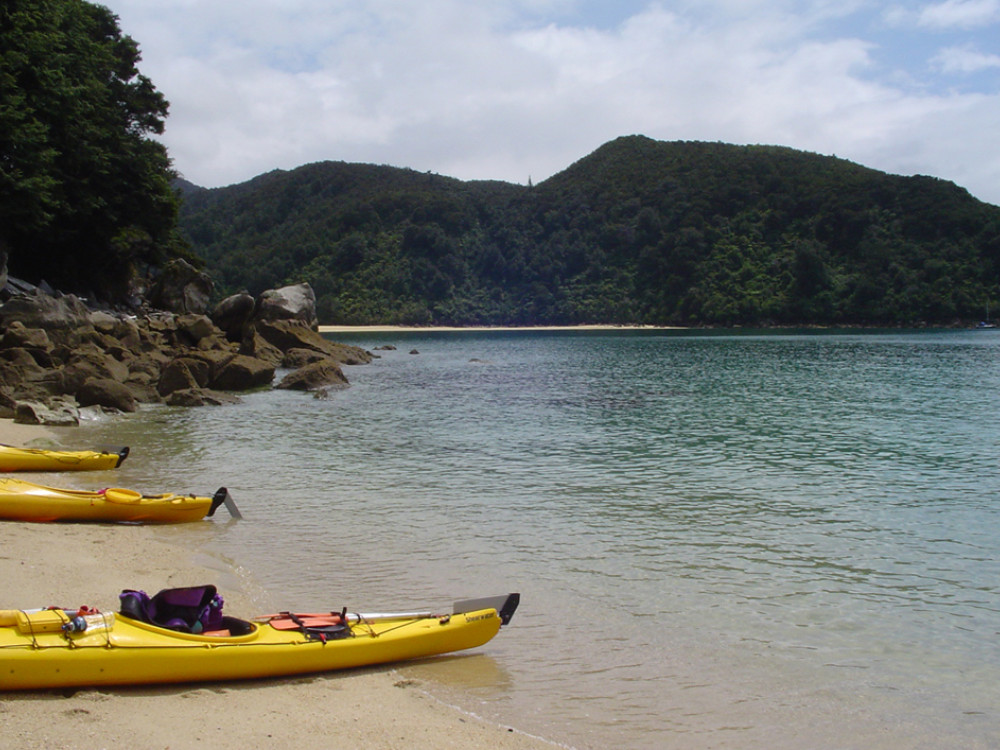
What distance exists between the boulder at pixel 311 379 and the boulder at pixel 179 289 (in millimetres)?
14465

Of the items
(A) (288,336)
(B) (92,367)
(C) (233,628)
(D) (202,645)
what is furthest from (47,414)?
(A) (288,336)

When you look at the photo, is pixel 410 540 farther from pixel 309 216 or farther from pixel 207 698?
pixel 309 216

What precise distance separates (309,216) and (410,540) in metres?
134

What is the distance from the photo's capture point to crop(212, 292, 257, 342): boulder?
37.9 metres

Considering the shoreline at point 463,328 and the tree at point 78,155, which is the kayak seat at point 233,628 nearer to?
the tree at point 78,155

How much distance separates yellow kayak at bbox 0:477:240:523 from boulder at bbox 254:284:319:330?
104 ft

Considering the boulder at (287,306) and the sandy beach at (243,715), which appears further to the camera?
the boulder at (287,306)

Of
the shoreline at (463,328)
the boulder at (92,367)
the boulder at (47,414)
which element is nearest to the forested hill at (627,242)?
the shoreline at (463,328)

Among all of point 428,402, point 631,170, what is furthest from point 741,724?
point 631,170

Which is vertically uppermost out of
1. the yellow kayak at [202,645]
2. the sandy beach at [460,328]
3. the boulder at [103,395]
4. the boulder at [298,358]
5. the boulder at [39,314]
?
the sandy beach at [460,328]

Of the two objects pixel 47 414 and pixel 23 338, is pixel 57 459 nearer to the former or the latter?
pixel 47 414

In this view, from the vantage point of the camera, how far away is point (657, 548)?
8953mm

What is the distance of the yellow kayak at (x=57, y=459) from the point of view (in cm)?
1175

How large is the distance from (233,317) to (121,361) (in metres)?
13.5
